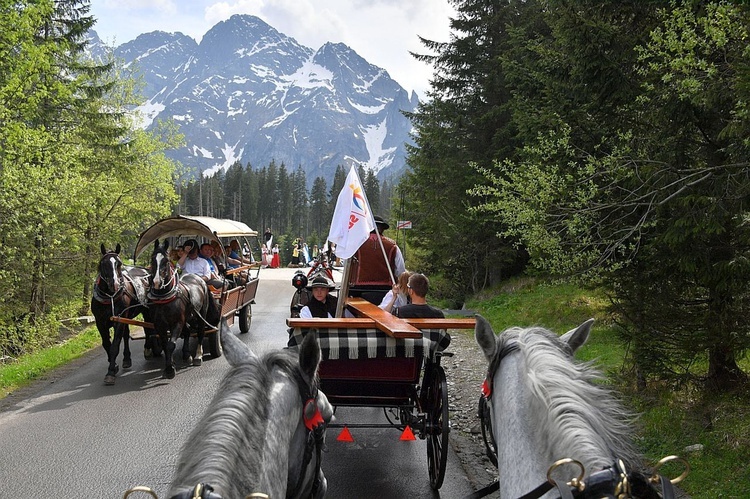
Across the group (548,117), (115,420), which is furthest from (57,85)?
(548,117)

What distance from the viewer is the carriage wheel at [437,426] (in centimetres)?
479

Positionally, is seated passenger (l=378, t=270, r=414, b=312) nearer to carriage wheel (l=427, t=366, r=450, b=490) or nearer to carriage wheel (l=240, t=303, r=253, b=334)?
carriage wheel (l=427, t=366, r=450, b=490)

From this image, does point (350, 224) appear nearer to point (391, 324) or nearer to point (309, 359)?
point (391, 324)

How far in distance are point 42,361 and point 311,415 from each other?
9.32 meters

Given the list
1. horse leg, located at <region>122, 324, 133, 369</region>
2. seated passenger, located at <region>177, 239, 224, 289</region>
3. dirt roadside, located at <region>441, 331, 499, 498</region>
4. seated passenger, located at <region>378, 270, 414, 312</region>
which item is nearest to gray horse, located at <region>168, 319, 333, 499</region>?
dirt roadside, located at <region>441, 331, 499, 498</region>

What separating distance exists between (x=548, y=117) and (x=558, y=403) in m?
5.76

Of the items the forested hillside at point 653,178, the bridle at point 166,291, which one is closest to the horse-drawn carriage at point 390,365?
the forested hillside at point 653,178

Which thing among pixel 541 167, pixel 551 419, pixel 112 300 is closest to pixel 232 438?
pixel 551 419

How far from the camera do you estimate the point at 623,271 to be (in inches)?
256

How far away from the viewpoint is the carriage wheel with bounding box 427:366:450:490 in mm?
4789

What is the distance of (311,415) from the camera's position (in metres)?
2.71

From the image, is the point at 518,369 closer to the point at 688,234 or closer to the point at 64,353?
the point at 688,234

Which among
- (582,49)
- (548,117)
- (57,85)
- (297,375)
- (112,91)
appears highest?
(112,91)

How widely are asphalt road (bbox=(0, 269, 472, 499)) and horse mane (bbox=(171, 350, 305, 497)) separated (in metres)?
2.08
